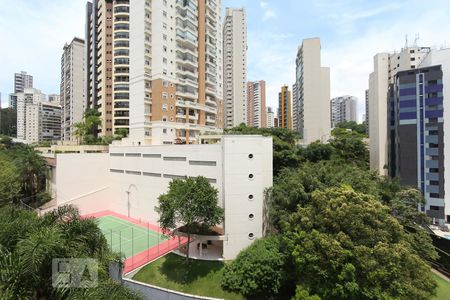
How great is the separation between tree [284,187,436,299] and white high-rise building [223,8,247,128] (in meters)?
74.6

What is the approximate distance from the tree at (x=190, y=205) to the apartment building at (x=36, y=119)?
112m

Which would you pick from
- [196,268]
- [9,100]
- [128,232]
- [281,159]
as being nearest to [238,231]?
[196,268]

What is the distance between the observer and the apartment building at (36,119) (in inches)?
4218

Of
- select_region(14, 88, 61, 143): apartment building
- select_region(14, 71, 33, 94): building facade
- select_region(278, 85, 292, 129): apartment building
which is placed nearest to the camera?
select_region(278, 85, 292, 129): apartment building

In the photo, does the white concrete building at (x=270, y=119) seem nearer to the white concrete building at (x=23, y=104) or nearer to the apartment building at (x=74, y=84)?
the apartment building at (x=74, y=84)

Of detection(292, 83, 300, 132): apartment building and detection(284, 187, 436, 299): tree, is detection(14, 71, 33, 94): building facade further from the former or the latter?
detection(284, 187, 436, 299): tree

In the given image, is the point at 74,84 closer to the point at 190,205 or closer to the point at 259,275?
the point at 190,205

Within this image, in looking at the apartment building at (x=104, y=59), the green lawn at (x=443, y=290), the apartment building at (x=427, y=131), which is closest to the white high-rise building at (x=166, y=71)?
the apartment building at (x=104, y=59)

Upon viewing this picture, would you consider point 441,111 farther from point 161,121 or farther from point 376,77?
point 161,121

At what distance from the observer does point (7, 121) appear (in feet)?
323

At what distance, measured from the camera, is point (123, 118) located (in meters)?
54.5

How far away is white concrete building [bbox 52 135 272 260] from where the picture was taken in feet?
71.0

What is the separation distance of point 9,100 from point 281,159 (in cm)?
14793

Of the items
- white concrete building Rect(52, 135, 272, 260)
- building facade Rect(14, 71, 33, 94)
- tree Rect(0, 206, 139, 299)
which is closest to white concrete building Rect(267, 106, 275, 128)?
white concrete building Rect(52, 135, 272, 260)
